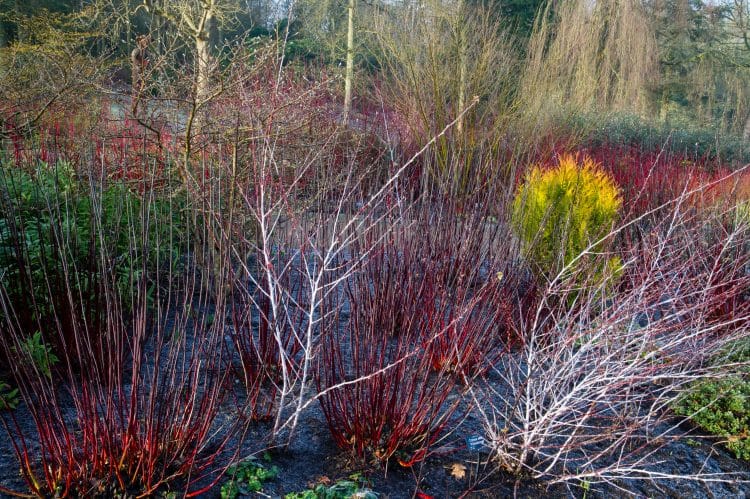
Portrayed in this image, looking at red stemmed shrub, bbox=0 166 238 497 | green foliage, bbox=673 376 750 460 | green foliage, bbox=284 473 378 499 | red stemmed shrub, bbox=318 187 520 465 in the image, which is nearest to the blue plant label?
red stemmed shrub, bbox=318 187 520 465

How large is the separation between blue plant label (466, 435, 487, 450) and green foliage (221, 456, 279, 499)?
0.88 metres

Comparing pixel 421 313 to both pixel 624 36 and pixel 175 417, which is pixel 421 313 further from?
pixel 624 36

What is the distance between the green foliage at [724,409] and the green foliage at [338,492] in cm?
192

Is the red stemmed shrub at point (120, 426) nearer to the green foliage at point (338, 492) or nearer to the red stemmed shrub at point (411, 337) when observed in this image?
the green foliage at point (338, 492)

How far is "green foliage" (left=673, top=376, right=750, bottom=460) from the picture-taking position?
306 cm

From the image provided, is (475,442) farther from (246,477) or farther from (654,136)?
(654,136)

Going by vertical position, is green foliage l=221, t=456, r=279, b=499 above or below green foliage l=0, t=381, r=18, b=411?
below

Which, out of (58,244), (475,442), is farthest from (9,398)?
(475,442)

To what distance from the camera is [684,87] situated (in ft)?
67.9

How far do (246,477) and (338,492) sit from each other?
387 mm

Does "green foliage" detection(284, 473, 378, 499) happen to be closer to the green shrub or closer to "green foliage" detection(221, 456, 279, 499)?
"green foliage" detection(221, 456, 279, 499)

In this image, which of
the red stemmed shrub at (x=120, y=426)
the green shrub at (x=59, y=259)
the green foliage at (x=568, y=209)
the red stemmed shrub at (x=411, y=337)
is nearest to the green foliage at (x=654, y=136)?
the green foliage at (x=568, y=209)

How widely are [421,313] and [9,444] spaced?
1939 millimetres

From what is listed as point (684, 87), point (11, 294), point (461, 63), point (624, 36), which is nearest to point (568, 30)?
point (624, 36)
